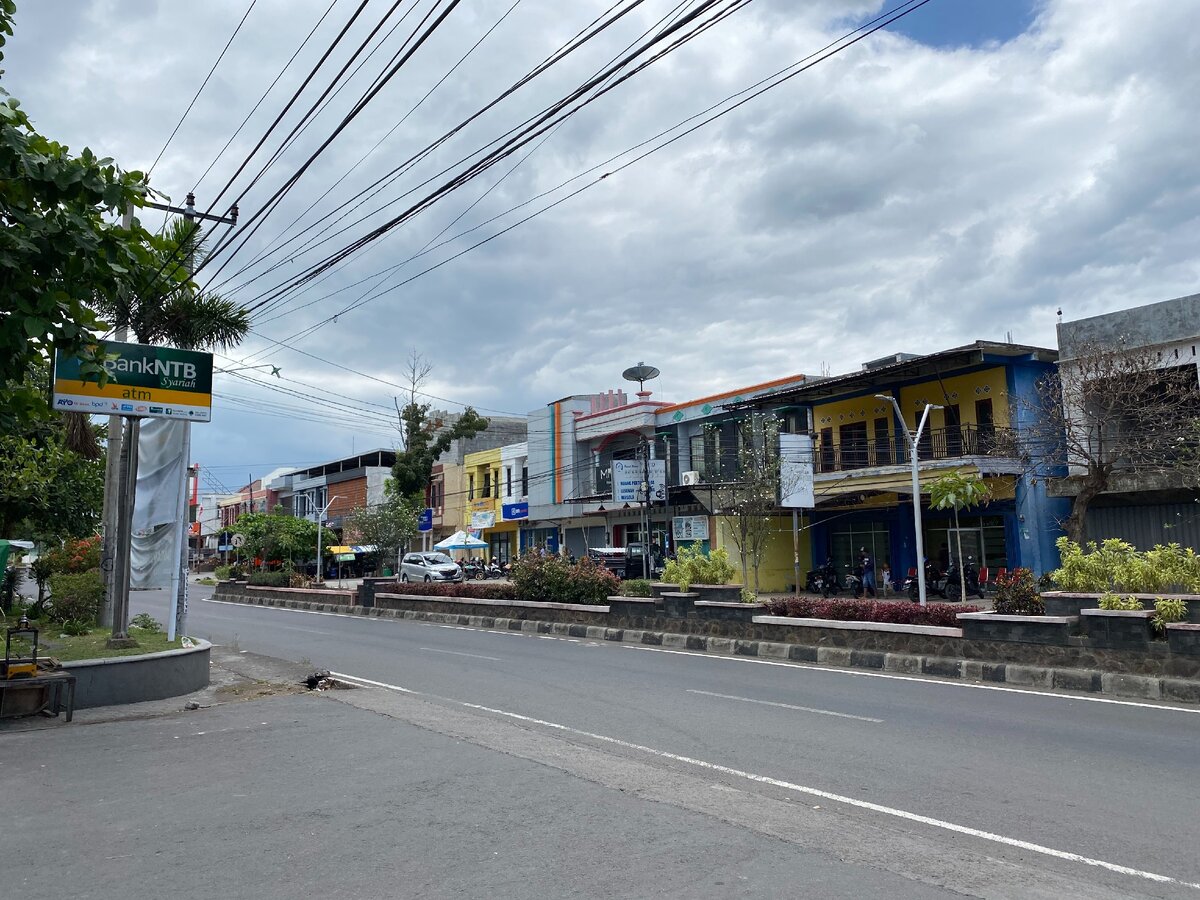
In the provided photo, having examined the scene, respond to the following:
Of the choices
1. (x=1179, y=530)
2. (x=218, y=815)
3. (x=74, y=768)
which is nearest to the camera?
(x=218, y=815)

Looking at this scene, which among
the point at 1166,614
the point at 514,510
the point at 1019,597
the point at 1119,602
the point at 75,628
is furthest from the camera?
the point at 514,510

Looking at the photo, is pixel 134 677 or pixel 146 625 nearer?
pixel 134 677

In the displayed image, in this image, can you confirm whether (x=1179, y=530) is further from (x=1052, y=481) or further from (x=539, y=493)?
(x=539, y=493)

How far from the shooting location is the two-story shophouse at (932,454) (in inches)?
1166

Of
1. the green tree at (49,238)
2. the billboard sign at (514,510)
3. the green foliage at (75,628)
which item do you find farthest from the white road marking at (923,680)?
the billboard sign at (514,510)

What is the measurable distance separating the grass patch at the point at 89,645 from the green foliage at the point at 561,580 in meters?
10.5

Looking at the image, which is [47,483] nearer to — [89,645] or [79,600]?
[79,600]

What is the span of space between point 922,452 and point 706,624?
15.6 m

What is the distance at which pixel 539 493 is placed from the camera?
5291 cm

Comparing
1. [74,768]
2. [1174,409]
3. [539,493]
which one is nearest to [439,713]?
[74,768]

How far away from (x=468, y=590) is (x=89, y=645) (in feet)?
48.4

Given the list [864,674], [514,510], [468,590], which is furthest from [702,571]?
[514,510]

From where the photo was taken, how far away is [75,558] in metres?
25.6

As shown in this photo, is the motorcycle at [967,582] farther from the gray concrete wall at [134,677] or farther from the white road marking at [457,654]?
the gray concrete wall at [134,677]
